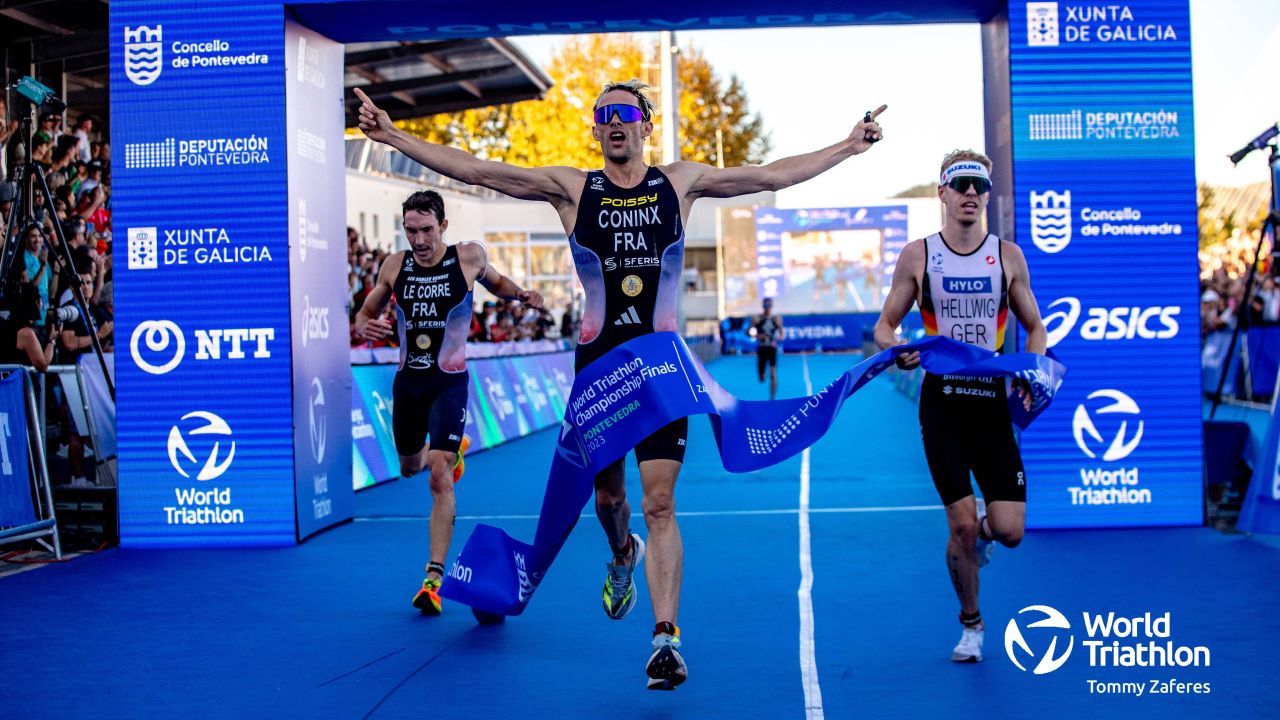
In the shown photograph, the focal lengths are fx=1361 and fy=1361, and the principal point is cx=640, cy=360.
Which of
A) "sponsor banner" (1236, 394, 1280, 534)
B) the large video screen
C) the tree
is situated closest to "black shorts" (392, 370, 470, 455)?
"sponsor banner" (1236, 394, 1280, 534)

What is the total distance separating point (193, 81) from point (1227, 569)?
316 inches

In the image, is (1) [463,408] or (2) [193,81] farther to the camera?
(2) [193,81]

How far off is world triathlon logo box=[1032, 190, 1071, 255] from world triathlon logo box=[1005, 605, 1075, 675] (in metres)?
3.73

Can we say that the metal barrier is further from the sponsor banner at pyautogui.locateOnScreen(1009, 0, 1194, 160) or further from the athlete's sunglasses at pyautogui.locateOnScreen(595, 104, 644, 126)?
the sponsor banner at pyautogui.locateOnScreen(1009, 0, 1194, 160)

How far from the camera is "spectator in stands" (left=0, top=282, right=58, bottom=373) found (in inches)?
419

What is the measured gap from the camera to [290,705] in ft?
18.4

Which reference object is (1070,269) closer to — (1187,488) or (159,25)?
(1187,488)

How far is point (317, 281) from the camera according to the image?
11.0 m

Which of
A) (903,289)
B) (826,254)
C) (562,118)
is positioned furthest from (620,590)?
(826,254)

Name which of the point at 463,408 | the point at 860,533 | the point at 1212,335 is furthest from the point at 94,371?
the point at 1212,335

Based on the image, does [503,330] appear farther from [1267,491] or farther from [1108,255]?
[1267,491]

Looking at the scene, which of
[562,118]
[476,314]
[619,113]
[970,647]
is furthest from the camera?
[562,118]

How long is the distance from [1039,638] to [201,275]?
6810 millimetres

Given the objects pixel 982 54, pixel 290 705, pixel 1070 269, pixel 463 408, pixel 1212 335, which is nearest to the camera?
pixel 290 705
